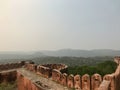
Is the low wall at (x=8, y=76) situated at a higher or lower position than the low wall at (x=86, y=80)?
lower

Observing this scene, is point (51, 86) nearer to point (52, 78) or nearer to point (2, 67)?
point (52, 78)

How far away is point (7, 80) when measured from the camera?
2344 cm

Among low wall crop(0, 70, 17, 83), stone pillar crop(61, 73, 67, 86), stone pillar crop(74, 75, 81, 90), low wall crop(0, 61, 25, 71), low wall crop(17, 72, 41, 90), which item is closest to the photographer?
stone pillar crop(74, 75, 81, 90)

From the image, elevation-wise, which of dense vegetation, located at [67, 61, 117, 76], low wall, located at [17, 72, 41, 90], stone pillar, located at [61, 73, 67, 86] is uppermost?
stone pillar, located at [61, 73, 67, 86]

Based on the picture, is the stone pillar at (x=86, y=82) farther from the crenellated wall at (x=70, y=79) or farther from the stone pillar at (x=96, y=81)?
the stone pillar at (x=96, y=81)

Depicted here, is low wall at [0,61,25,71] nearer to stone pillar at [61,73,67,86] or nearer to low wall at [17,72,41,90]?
low wall at [17,72,41,90]

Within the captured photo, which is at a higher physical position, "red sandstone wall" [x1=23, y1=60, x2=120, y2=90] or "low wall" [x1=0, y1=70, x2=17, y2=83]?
"red sandstone wall" [x1=23, y1=60, x2=120, y2=90]

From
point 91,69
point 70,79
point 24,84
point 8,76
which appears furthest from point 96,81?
point 91,69

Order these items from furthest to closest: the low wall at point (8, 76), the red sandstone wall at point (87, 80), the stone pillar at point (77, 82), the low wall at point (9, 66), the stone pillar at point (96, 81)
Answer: the low wall at point (9, 66) → the low wall at point (8, 76) → the stone pillar at point (77, 82) → the stone pillar at point (96, 81) → the red sandstone wall at point (87, 80)

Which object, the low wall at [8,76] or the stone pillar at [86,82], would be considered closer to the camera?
the stone pillar at [86,82]

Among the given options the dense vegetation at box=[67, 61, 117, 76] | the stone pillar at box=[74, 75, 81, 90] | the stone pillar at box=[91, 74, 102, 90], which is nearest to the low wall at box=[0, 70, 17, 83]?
the dense vegetation at box=[67, 61, 117, 76]

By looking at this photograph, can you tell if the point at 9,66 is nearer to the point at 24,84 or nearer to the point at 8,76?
the point at 8,76

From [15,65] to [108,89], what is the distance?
711 inches

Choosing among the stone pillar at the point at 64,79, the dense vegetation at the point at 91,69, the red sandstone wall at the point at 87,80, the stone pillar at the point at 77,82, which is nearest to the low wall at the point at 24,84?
the red sandstone wall at the point at 87,80
